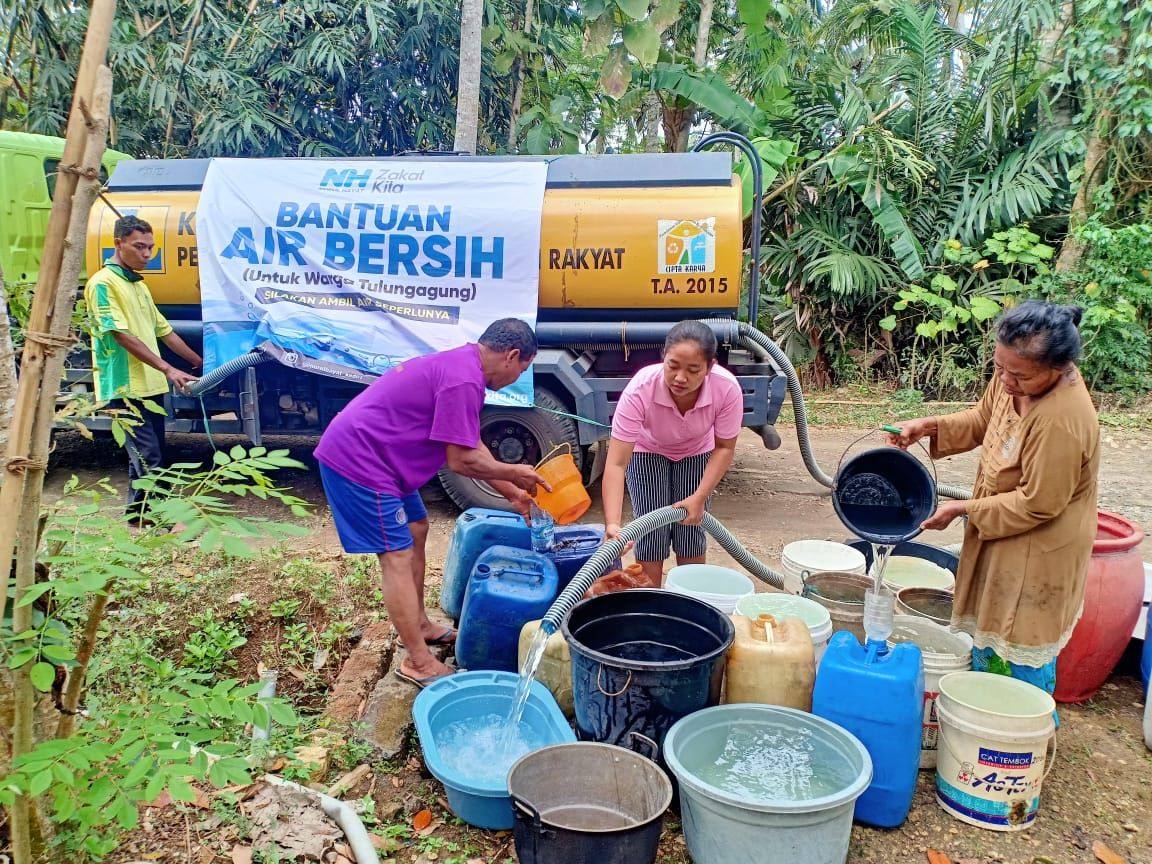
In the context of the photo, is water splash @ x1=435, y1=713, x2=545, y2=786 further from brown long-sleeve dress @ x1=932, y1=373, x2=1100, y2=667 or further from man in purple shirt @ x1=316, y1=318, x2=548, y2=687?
brown long-sleeve dress @ x1=932, y1=373, x2=1100, y2=667

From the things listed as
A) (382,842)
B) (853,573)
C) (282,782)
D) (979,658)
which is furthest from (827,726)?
(282,782)

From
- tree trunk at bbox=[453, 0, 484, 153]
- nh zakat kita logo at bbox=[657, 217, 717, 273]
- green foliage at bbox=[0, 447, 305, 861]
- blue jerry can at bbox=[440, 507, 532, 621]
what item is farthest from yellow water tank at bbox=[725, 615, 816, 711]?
tree trunk at bbox=[453, 0, 484, 153]

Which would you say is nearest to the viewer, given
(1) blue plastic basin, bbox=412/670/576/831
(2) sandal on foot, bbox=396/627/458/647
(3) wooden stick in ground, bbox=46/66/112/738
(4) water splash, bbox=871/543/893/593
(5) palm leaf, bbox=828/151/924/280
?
(3) wooden stick in ground, bbox=46/66/112/738

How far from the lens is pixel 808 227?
9.98m

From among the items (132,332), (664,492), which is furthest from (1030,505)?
(132,332)

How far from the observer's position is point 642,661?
2781 mm

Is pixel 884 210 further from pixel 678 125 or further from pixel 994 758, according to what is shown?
pixel 994 758

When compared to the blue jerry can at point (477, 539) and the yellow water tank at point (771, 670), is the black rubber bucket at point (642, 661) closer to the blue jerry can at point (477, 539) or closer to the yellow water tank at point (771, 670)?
the yellow water tank at point (771, 670)

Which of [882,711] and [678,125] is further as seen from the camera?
[678,125]

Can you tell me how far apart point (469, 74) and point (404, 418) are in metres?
6.03

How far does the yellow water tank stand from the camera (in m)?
2.83

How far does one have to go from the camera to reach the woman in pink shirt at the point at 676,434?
3.26 meters

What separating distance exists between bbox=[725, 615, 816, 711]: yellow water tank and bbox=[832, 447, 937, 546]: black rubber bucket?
0.59 m

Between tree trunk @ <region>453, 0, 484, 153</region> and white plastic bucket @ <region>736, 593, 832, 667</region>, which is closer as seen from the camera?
white plastic bucket @ <region>736, 593, 832, 667</region>
